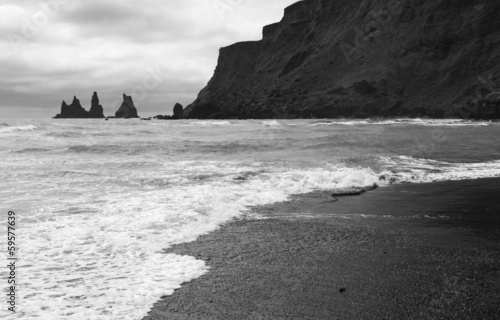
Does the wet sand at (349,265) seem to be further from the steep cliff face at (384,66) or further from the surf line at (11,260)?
the steep cliff face at (384,66)

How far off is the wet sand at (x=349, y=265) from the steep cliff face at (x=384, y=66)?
80.5 metres

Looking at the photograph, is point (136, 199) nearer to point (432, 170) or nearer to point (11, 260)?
point (11, 260)

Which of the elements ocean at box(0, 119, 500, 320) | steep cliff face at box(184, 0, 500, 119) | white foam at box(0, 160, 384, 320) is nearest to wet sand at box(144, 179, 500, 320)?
white foam at box(0, 160, 384, 320)

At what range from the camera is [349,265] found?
6230 millimetres

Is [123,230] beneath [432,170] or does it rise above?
above

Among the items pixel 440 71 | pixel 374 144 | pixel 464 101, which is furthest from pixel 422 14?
pixel 374 144

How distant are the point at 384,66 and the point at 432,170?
4103 inches

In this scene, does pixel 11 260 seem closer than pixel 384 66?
Yes

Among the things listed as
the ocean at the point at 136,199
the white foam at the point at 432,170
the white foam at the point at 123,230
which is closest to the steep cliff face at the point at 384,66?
the white foam at the point at 432,170

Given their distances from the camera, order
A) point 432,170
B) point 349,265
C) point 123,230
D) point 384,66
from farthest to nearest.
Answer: point 384,66 → point 432,170 → point 123,230 → point 349,265

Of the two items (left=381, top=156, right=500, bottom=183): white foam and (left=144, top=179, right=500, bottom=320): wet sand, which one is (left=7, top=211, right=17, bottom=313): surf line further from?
(left=381, top=156, right=500, bottom=183): white foam

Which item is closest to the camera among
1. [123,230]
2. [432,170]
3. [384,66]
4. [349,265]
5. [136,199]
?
[349,265]

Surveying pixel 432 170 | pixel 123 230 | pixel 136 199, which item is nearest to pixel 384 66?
pixel 432 170

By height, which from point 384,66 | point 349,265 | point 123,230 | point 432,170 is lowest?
point 432,170
